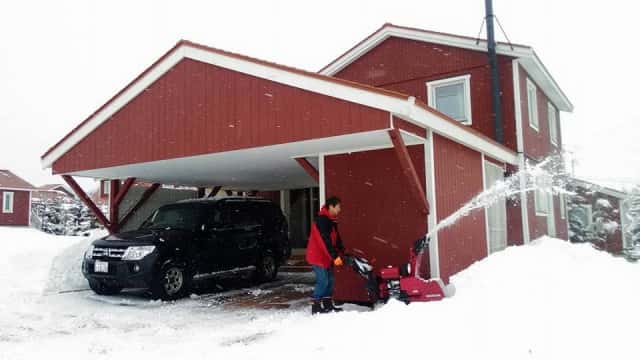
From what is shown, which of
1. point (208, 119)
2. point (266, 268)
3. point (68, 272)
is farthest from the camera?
point (266, 268)

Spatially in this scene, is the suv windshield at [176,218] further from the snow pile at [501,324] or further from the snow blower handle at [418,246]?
the snow blower handle at [418,246]

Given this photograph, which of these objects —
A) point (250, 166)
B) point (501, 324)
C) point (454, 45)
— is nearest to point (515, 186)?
point (454, 45)

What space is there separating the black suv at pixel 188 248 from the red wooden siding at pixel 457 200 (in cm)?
441

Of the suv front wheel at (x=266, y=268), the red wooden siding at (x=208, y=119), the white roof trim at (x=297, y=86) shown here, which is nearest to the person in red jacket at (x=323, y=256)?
the red wooden siding at (x=208, y=119)

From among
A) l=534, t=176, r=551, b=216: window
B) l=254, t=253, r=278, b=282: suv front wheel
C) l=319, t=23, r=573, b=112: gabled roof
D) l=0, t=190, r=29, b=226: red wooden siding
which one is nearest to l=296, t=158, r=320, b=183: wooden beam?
l=254, t=253, r=278, b=282: suv front wheel

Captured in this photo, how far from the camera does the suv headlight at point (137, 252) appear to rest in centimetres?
866

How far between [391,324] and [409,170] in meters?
2.19

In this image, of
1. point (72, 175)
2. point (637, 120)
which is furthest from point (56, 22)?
point (637, 120)

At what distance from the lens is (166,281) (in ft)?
29.2

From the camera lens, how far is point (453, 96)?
13258 millimetres

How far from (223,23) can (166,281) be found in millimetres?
75991

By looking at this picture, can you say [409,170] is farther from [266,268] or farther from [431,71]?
[431,71]

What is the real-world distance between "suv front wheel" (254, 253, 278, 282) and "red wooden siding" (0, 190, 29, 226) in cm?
3020

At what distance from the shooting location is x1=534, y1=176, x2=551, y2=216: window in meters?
13.5
